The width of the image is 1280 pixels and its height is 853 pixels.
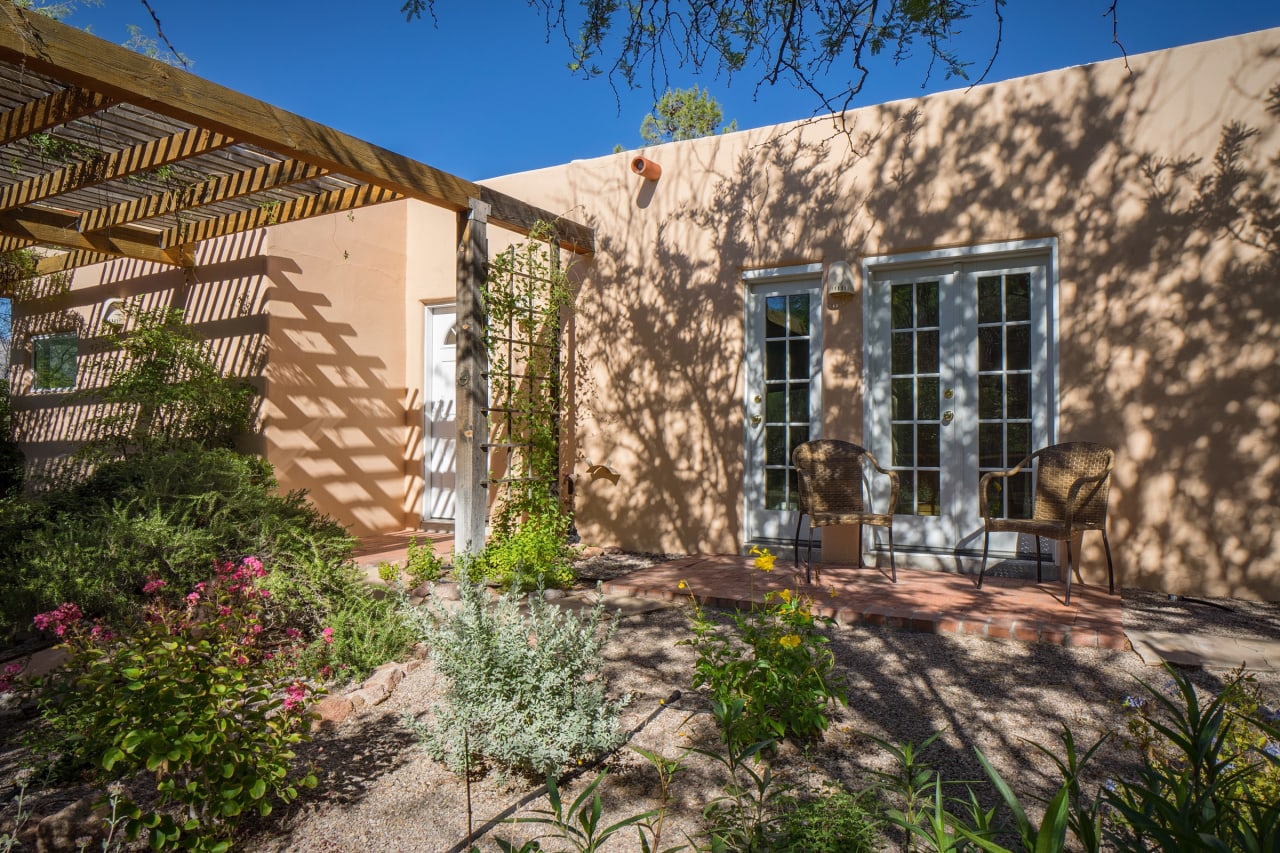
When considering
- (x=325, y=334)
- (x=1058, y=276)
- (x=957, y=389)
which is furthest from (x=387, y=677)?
(x=1058, y=276)

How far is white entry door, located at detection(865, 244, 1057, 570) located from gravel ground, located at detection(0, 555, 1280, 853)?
1454 millimetres

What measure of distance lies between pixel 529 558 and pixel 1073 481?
10.8 ft

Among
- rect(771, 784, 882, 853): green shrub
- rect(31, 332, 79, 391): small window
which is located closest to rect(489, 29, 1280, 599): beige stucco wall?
rect(771, 784, 882, 853): green shrub

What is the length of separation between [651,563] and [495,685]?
10.9 feet

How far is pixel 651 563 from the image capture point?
561cm

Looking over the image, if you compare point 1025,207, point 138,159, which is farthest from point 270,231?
point 1025,207

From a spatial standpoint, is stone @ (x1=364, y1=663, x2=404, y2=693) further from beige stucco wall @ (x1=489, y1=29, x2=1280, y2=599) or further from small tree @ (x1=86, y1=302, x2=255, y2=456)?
small tree @ (x1=86, y1=302, x2=255, y2=456)

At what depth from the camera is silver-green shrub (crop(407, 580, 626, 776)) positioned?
7.40 feet

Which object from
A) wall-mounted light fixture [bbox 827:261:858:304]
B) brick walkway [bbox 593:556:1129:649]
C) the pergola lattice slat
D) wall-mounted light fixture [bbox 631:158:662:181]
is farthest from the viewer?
wall-mounted light fixture [bbox 631:158:662:181]

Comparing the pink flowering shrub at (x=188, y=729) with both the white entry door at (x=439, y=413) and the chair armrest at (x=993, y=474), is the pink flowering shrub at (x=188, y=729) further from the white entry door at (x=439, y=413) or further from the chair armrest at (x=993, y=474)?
the white entry door at (x=439, y=413)

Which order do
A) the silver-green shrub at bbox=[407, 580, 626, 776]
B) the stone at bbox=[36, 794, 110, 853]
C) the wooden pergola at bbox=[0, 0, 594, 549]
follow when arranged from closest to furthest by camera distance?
1. the stone at bbox=[36, 794, 110, 853]
2. the silver-green shrub at bbox=[407, 580, 626, 776]
3. the wooden pergola at bbox=[0, 0, 594, 549]

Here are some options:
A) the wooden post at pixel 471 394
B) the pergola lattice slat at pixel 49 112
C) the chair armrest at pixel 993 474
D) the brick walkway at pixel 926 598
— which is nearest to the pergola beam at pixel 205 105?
the wooden post at pixel 471 394

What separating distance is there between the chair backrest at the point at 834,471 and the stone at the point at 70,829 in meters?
3.95

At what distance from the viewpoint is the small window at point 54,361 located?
812cm
